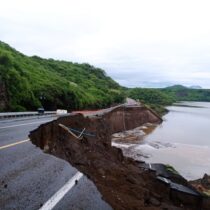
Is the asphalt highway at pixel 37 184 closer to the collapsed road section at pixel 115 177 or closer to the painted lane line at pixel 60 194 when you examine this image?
the painted lane line at pixel 60 194

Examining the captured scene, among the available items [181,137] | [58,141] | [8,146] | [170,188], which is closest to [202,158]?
[181,137]

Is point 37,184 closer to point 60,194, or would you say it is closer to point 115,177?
point 60,194

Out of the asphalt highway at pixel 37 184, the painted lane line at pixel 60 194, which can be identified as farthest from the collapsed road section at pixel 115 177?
the painted lane line at pixel 60 194

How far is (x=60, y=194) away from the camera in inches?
327

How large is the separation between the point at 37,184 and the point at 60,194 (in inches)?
33.3

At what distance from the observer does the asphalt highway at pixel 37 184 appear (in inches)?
298

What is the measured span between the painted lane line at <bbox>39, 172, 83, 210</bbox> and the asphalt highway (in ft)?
0.21

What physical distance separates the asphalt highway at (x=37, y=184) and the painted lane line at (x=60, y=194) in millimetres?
64

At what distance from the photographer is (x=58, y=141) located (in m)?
18.2

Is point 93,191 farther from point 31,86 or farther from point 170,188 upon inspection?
point 31,86

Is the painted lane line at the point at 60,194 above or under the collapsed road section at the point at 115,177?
above

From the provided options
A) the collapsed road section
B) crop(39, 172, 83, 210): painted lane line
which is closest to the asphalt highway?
crop(39, 172, 83, 210): painted lane line

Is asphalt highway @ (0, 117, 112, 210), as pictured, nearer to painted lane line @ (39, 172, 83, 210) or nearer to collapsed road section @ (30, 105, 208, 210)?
painted lane line @ (39, 172, 83, 210)

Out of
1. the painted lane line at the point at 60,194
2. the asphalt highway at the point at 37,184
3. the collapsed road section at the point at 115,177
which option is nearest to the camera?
the painted lane line at the point at 60,194
